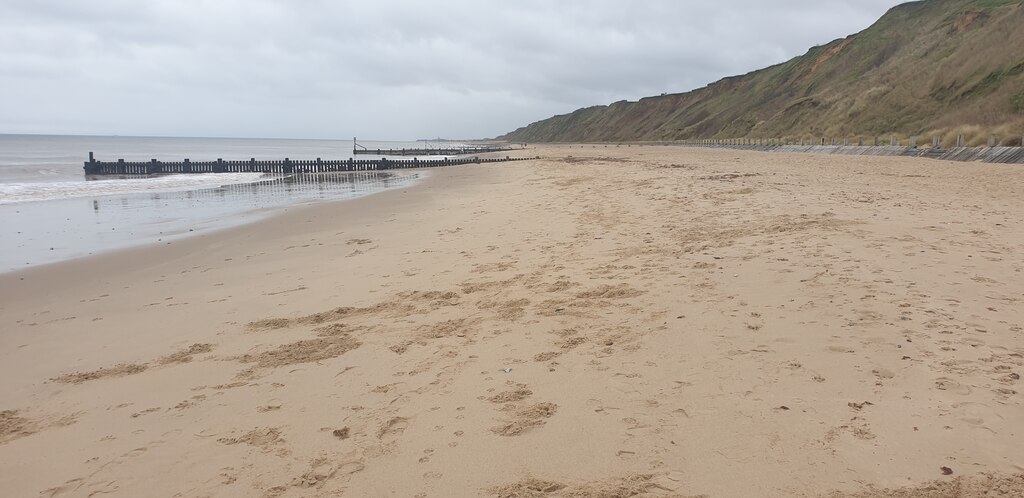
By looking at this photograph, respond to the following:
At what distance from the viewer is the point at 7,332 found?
17.2 feet

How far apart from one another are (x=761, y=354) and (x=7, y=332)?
6647 millimetres

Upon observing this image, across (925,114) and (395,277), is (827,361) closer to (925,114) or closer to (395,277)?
(395,277)

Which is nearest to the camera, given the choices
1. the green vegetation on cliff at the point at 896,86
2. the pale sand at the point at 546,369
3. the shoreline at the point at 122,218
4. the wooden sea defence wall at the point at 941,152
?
the pale sand at the point at 546,369

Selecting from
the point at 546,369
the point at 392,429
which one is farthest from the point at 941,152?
the point at 392,429

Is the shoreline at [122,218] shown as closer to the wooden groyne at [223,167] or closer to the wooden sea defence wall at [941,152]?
the wooden groyne at [223,167]

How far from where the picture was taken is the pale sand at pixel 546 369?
2604 mm

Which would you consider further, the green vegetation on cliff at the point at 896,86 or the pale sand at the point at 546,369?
the green vegetation on cliff at the point at 896,86

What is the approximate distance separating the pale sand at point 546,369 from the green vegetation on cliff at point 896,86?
21.6 metres

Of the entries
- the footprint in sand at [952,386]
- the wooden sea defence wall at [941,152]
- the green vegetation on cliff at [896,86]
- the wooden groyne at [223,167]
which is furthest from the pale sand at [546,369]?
the wooden groyne at [223,167]

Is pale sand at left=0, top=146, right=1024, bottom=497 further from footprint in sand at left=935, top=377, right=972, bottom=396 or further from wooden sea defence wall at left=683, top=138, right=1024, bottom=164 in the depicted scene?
wooden sea defence wall at left=683, top=138, right=1024, bottom=164

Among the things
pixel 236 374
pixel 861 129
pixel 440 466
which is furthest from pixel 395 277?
pixel 861 129

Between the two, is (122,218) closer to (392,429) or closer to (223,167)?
(392,429)

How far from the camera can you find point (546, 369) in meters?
3.70

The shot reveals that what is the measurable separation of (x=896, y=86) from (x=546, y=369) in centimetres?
4906
